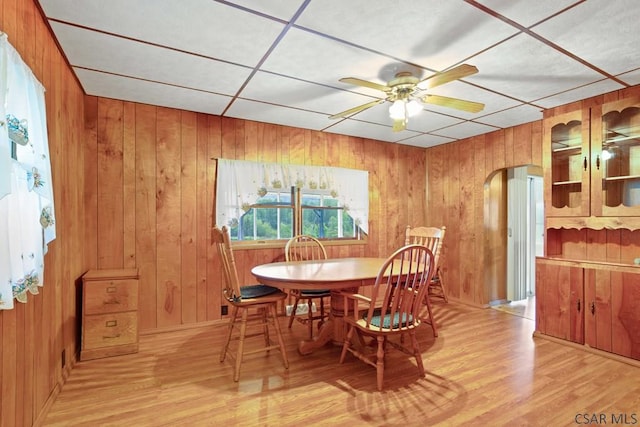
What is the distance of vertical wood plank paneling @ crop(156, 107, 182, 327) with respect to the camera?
327 centimetres

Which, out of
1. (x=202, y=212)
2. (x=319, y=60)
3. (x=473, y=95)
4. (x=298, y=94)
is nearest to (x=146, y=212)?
(x=202, y=212)

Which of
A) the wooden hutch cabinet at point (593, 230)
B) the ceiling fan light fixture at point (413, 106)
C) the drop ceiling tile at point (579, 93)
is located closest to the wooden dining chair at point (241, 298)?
the ceiling fan light fixture at point (413, 106)

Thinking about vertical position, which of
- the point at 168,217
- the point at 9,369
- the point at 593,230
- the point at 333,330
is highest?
the point at 168,217

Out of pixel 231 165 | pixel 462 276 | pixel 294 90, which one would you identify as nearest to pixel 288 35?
pixel 294 90

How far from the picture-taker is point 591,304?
277 centimetres

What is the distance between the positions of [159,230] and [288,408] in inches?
86.5

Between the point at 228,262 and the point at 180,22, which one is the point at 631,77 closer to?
the point at 180,22

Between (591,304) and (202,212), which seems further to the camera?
(202,212)

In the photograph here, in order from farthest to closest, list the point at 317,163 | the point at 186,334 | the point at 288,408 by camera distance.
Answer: the point at 317,163 < the point at 186,334 < the point at 288,408

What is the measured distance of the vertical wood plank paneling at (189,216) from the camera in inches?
133

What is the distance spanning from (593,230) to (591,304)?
2.36 ft

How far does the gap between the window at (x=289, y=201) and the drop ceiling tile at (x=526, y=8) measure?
2.59 meters

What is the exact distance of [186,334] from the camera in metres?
3.17

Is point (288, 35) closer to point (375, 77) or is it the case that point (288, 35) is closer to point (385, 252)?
point (375, 77)
